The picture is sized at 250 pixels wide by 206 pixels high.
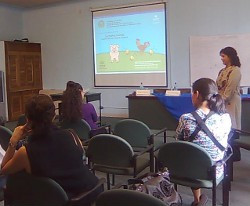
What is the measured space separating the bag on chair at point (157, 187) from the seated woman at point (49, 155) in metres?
0.30

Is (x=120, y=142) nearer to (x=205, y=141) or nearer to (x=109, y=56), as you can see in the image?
(x=205, y=141)

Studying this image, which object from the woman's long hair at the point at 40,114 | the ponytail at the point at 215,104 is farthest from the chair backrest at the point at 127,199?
the ponytail at the point at 215,104

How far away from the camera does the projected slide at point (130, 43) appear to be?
7.18m

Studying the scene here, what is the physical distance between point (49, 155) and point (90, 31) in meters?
6.66

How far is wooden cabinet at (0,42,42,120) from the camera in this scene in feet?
25.6

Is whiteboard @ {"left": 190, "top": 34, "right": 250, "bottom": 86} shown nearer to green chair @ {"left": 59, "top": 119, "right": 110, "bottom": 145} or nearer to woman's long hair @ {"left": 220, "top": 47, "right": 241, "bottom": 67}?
woman's long hair @ {"left": 220, "top": 47, "right": 241, "bottom": 67}

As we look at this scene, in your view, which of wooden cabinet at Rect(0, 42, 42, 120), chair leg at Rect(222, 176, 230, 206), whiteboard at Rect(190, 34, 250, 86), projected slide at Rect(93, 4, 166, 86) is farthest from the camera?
wooden cabinet at Rect(0, 42, 42, 120)

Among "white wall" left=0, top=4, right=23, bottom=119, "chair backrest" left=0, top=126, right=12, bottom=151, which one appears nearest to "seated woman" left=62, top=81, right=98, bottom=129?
"chair backrest" left=0, top=126, right=12, bottom=151

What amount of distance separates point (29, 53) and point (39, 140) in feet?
23.6

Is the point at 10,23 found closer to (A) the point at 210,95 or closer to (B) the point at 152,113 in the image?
(B) the point at 152,113

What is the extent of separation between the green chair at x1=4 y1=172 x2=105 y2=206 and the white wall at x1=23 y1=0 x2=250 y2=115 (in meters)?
5.55

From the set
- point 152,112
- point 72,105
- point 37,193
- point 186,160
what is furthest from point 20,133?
point 152,112

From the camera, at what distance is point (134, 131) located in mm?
3166

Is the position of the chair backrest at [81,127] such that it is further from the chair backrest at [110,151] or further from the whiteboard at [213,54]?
the whiteboard at [213,54]
